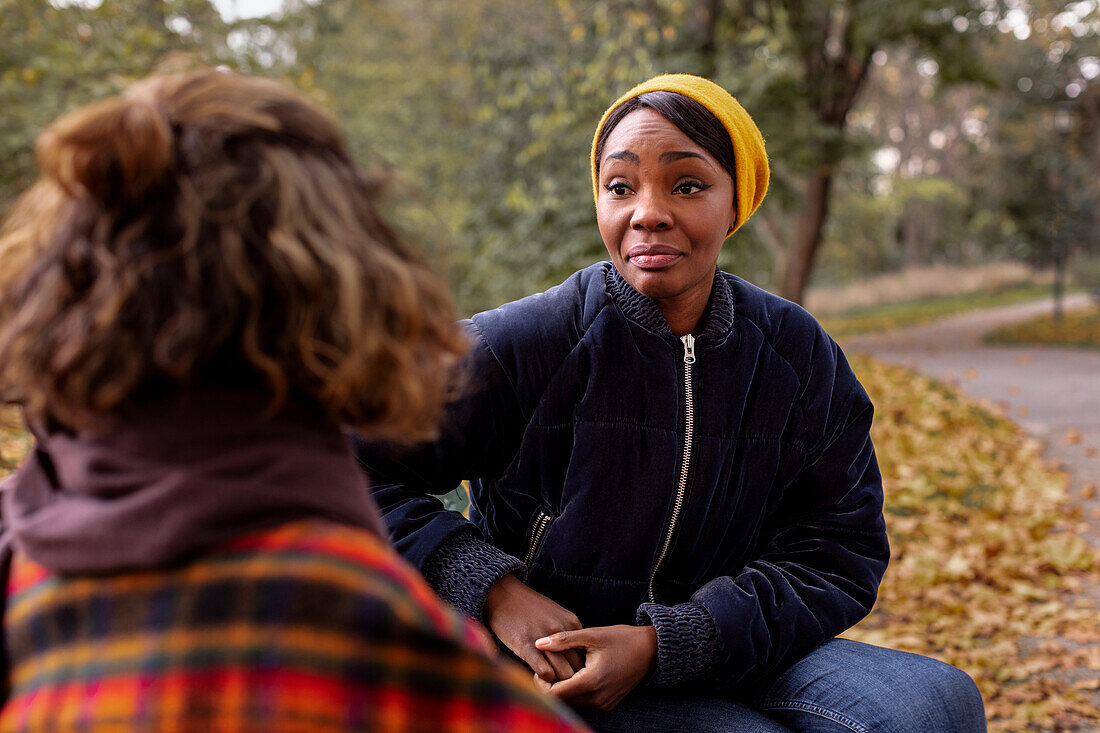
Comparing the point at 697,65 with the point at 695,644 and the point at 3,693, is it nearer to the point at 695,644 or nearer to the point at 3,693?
the point at 695,644

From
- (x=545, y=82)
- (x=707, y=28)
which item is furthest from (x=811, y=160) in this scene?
(x=545, y=82)

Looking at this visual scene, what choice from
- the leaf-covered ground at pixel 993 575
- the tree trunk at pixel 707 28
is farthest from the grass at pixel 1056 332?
the tree trunk at pixel 707 28

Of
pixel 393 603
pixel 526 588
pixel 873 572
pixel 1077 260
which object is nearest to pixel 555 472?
pixel 526 588

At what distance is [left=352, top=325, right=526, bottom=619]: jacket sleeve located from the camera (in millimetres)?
1875

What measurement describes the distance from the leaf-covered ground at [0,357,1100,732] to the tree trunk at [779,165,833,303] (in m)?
6.15

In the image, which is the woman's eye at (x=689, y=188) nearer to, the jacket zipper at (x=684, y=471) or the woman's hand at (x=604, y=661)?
the jacket zipper at (x=684, y=471)

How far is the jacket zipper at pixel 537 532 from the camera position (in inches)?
78.0

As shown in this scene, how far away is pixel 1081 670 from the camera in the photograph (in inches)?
142

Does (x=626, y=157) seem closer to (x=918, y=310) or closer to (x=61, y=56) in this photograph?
(x=61, y=56)

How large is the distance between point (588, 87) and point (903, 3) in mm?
5096

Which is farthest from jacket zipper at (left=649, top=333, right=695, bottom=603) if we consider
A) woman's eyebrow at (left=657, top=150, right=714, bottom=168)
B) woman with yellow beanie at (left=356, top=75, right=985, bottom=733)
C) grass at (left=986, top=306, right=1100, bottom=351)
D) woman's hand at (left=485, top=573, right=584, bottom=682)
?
grass at (left=986, top=306, right=1100, bottom=351)

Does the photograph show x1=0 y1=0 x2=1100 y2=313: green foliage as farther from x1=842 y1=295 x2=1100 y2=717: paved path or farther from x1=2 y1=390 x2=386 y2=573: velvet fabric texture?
x1=842 y1=295 x2=1100 y2=717: paved path

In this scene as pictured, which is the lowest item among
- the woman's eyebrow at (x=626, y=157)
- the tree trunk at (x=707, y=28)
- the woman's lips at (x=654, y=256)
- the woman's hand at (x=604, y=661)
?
the woman's hand at (x=604, y=661)

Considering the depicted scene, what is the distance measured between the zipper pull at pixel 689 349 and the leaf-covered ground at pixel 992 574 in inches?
54.0
